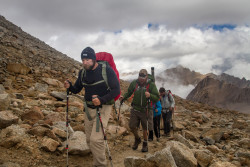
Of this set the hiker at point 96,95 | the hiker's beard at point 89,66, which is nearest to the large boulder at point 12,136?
the hiker at point 96,95

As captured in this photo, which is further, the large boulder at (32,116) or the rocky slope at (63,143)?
the large boulder at (32,116)

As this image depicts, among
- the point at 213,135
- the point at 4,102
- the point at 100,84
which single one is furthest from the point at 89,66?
the point at 213,135

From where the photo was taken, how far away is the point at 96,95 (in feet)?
14.2

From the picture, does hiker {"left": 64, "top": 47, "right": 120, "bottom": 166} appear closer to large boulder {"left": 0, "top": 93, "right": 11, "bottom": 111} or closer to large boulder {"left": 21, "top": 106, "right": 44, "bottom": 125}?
large boulder {"left": 21, "top": 106, "right": 44, "bottom": 125}

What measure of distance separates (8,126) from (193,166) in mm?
5731

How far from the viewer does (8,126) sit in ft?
19.7

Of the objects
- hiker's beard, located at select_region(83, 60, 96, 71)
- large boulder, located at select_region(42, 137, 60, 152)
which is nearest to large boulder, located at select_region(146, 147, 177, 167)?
hiker's beard, located at select_region(83, 60, 96, 71)

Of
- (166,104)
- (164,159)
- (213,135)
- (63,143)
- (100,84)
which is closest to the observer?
(100,84)

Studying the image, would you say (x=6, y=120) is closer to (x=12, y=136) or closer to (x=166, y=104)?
(x=12, y=136)

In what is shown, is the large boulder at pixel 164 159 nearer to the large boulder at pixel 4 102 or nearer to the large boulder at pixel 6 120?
the large boulder at pixel 6 120

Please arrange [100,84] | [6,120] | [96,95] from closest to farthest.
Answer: [96,95], [100,84], [6,120]

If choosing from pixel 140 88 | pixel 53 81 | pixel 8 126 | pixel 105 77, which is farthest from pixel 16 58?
pixel 105 77

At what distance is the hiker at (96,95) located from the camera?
4355 millimetres

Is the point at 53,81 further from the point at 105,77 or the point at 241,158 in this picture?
the point at 241,158
